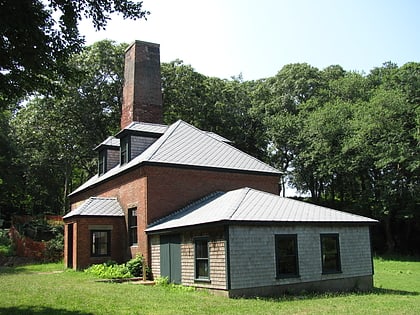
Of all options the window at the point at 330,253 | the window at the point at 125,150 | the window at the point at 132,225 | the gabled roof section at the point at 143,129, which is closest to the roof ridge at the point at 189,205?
the window at the point at 132,225

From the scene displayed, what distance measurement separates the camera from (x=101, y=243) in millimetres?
22750

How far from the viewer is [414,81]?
3522 centimetres

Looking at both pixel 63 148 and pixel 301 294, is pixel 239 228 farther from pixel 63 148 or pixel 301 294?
pixel 63 148

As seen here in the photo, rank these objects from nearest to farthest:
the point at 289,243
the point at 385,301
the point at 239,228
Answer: the point at 385,301 → the point at 239,228 → the point at 289,243

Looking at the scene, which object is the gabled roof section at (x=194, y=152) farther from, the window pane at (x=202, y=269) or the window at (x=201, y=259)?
the window pane at (x=202, y=269)

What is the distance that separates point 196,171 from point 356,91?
27.0 meters

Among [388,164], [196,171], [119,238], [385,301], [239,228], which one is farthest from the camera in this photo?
[388,164]

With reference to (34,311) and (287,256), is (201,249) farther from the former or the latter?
(34,311)

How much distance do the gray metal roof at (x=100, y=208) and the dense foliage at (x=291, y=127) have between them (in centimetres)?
1059

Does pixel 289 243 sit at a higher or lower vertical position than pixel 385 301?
higher

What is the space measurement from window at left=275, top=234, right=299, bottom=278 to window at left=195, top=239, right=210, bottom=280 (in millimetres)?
2472

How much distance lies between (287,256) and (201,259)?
3057 mm

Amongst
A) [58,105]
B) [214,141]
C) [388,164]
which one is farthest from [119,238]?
[388,164]

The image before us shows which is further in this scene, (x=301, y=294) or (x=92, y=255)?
(x=92, y=255)
